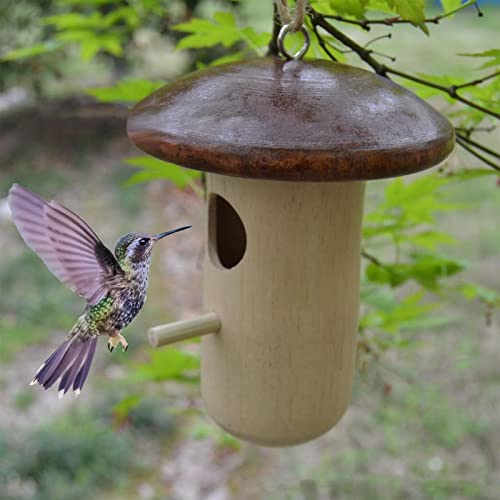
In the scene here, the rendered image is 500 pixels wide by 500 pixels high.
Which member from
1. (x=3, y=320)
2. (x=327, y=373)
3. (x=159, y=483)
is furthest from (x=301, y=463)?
(x=327, y=373)

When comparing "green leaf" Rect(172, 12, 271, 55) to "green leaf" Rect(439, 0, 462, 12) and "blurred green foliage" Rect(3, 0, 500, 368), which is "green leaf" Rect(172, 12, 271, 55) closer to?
"blurred green foliage" Rect(3, 0, 500, 368)

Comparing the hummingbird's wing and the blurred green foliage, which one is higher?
the hummingbird's wing

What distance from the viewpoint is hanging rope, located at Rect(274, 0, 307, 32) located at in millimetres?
853

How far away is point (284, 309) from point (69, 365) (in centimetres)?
50

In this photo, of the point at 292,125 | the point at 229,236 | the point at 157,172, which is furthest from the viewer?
the point at 229,236

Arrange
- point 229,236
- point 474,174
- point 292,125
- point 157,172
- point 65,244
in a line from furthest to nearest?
point 229,236
point 157,172
point 474,174
point 292,125
point 65,244

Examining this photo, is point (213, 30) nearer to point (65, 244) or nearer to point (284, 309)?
point (284, 309)

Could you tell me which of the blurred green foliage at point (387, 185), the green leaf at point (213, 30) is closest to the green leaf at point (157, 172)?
the blurred green foliage at point (387, 185)

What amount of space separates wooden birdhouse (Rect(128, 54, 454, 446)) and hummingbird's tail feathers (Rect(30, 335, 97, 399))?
0.27m

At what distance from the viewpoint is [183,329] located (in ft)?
3.58

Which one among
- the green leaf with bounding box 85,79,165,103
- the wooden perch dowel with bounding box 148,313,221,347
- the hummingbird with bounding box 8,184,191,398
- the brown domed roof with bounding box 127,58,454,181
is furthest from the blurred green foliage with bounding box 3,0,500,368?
the hummingbird with bounding box 8,184,191,398

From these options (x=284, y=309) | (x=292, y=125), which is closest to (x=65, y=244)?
(x=292, y=125)

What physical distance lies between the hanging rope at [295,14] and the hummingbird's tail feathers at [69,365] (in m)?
0.45

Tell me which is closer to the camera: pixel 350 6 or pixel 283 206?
pixel 350 6
